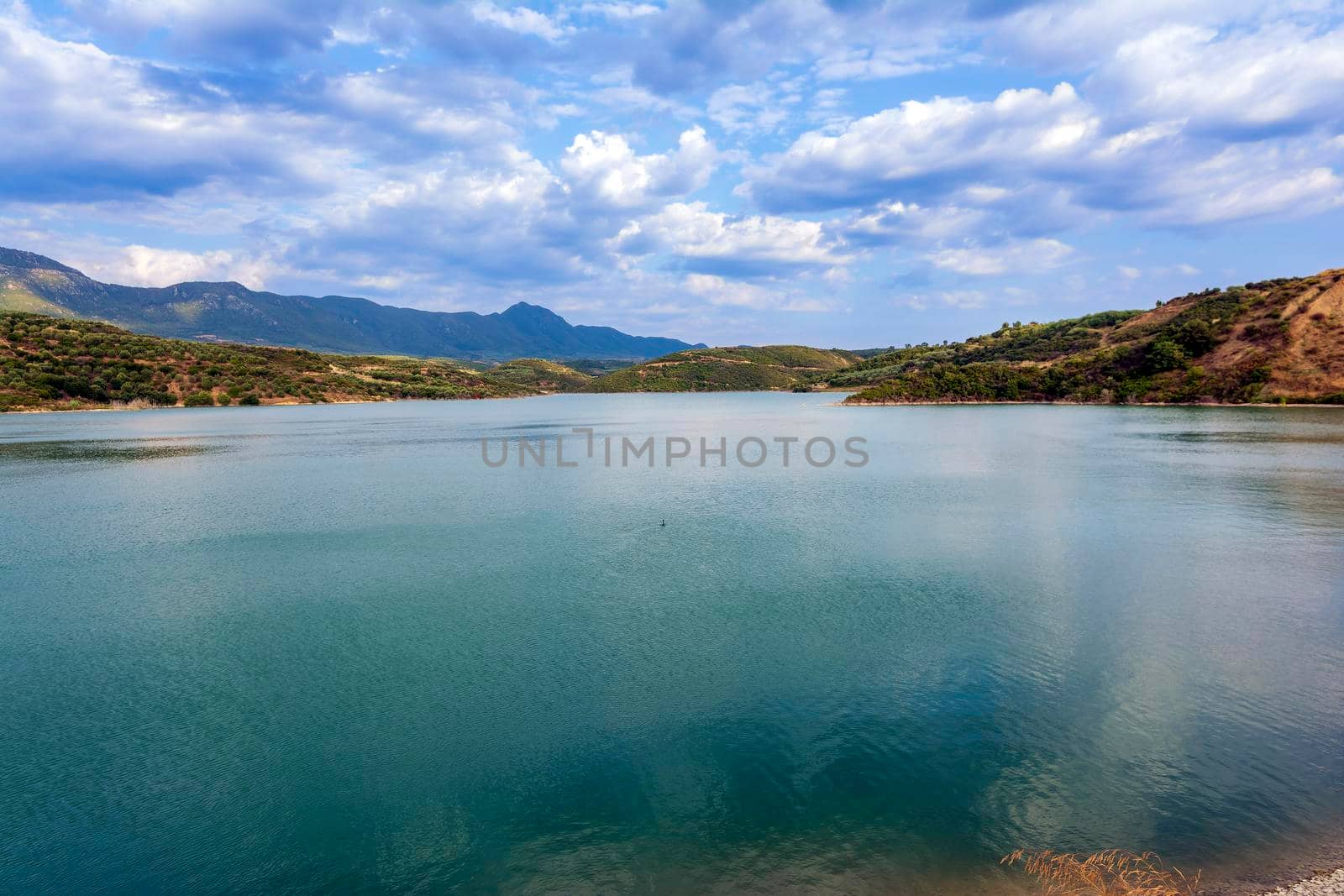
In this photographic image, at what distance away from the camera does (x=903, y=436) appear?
65062mm

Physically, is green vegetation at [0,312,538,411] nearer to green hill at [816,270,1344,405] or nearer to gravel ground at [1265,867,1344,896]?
green hill at [816,270,1344,405]

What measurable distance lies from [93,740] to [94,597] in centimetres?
971

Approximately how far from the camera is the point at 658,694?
13.0 meters

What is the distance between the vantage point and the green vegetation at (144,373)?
332 ft

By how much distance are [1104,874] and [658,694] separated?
710 cm

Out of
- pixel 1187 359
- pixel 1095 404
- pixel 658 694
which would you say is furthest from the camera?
pixel 1095 404

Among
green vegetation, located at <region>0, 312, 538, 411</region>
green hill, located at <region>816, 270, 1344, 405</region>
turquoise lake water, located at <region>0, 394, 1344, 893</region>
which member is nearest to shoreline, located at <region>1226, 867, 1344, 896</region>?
turquoise lake water, located at <region>0, 394, 1344, 893</region>

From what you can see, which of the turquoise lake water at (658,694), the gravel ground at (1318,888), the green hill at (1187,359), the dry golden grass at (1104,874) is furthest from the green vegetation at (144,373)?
the gravel ground at (1318,888)

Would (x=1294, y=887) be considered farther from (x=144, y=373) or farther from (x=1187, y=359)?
(x=144, y=373)

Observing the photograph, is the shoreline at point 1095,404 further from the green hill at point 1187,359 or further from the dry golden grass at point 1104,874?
the dry golden grass at point 1104,874

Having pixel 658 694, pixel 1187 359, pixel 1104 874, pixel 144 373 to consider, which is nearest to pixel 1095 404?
pixel 1187 359

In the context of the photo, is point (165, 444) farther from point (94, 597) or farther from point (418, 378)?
point (418, 378)

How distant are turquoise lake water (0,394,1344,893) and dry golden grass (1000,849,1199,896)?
32cm

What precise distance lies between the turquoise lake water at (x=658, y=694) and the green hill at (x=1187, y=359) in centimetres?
7784
